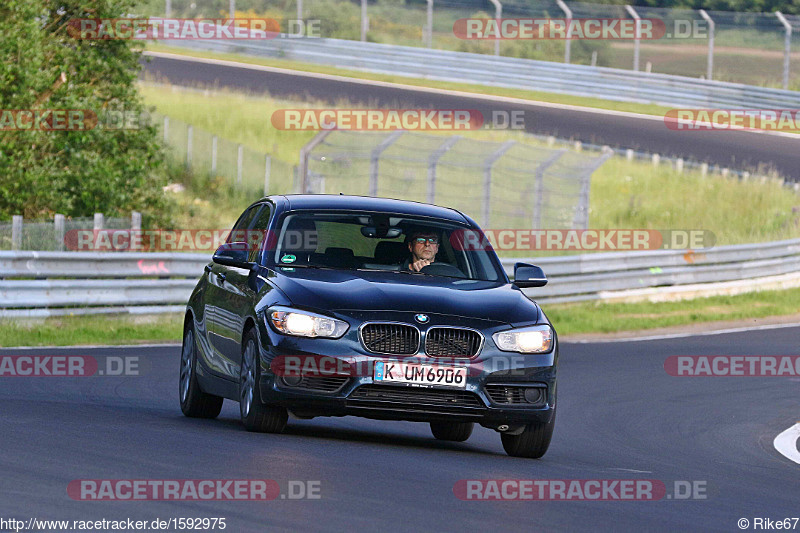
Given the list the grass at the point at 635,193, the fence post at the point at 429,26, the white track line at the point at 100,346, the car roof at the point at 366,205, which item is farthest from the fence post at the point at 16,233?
the fence post at the point at 429,26

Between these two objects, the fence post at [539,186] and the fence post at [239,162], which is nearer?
the fence post at [539,186]

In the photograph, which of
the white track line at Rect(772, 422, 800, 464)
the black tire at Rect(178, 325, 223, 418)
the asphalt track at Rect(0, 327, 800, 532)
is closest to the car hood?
the asphalt track at Rect(0, 327, 800, 532)

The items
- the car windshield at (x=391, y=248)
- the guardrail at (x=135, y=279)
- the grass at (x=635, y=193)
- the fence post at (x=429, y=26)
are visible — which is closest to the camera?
the car windshield at (x=391, y=248)

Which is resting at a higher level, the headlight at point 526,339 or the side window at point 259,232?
the side window at point 259,232

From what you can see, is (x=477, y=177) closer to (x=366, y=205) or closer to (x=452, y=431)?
(x=452, y=431)

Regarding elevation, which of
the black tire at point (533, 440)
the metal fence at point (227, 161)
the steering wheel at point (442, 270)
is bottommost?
the metal fence at point (227, 161)

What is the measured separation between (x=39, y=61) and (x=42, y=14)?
169 centimetres

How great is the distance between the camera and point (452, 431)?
11.2 metres

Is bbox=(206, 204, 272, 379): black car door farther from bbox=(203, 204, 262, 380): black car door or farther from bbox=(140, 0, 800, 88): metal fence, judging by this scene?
bbox=(140, 0, 800, 88): metal fence

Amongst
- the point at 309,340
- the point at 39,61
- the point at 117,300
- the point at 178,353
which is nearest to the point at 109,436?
the point at 309,340

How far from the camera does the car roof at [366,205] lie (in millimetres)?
10633

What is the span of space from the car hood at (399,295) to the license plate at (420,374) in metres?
0.33

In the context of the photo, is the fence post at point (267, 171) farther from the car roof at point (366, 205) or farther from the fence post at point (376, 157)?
the car roof at point (366, 205)

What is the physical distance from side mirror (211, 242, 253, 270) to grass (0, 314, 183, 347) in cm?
718
